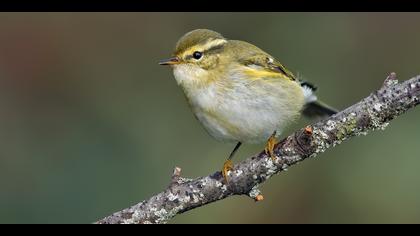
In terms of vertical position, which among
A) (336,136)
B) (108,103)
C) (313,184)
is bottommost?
(336,136)

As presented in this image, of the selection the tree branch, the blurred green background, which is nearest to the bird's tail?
the blurred green background

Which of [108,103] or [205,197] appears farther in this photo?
[108,103]

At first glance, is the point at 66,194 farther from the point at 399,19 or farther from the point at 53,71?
the point at 399,19

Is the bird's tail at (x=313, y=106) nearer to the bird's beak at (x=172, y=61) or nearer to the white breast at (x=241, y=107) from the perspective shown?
the white breast at (x=241, y=107)

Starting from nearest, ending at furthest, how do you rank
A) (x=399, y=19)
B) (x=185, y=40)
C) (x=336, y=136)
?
(x=336, y=136)
(x=185, y=40)
(x=399, y=19)

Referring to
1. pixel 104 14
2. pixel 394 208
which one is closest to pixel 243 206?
pixel 394 208

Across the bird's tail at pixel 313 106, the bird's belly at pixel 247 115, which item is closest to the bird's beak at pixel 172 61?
the bird's belly at pixel 247 115

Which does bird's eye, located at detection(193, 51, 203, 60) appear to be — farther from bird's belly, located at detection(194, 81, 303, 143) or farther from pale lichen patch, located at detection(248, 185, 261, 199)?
pale lichen patch, located at detection(248, 185, 261, 199)
